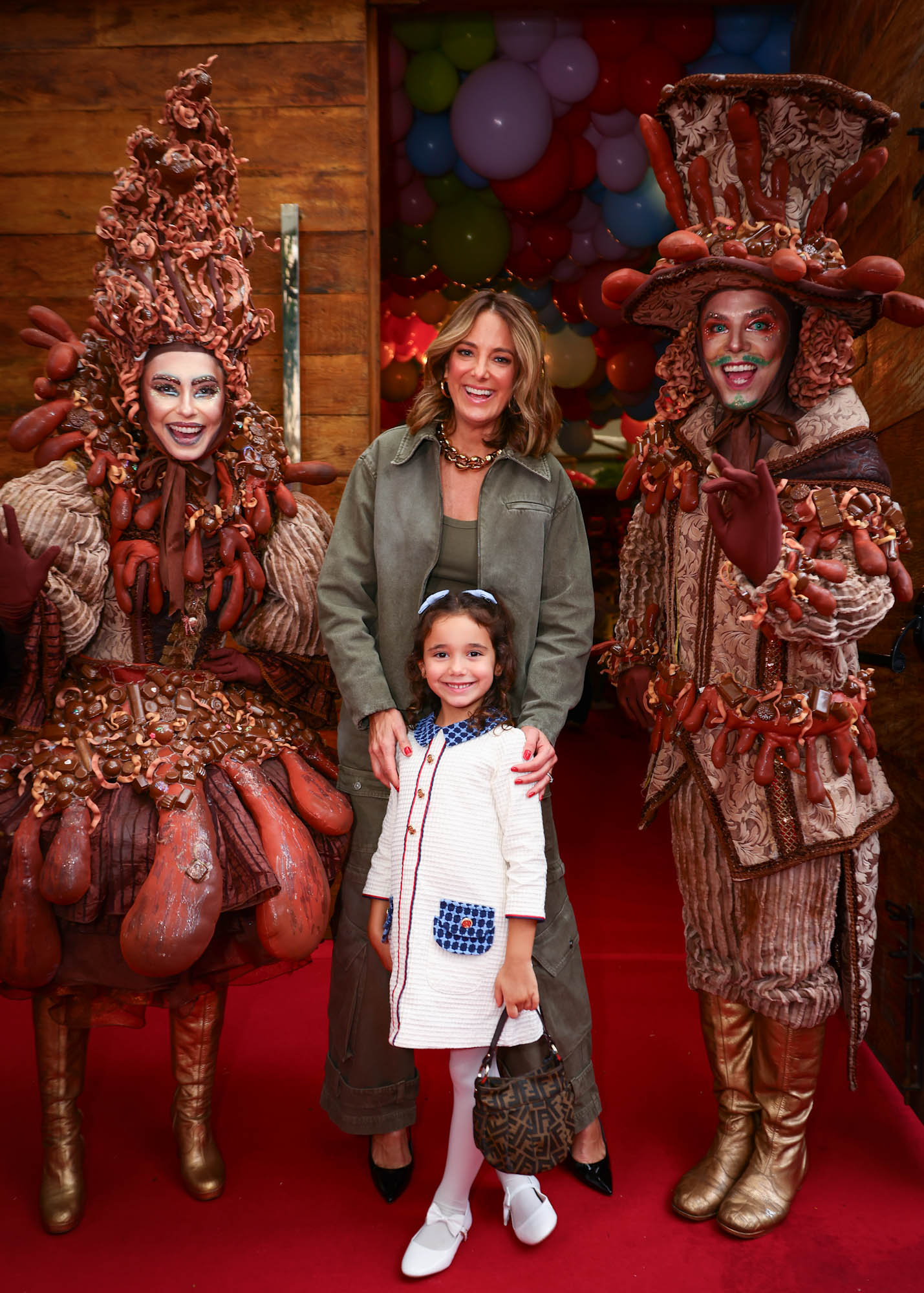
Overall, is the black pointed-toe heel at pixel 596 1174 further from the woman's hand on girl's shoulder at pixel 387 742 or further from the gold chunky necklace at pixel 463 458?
the gold chunky necklace at pixel 463 458

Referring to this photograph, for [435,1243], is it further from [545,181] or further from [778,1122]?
[545,181]

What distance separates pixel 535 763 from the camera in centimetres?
200

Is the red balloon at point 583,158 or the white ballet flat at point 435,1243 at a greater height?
the red balloon at point 583,158

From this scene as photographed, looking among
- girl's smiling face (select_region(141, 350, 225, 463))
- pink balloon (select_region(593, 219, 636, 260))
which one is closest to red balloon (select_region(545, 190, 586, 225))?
pink balloon (select_region(593, 219, 636, 260))

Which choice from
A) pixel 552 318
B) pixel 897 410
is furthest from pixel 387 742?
pixel 552 318

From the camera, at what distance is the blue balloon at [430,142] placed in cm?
429

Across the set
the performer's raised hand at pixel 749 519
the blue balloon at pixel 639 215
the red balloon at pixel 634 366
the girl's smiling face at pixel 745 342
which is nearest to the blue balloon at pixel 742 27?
the blue balloon at pixel 639 215

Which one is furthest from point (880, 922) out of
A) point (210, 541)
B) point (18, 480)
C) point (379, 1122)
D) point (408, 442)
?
point (18, 480)

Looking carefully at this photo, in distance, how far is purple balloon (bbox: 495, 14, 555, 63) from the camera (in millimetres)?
4027

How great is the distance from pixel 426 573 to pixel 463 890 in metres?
0.67

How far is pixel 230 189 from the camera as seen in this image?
7.49ft

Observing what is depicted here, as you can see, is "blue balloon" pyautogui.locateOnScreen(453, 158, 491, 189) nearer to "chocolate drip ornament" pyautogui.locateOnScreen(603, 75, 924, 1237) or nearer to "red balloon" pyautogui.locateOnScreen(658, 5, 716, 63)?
"red balloon" pyautogui.locateOnScreen(658, 5, 716, 63)

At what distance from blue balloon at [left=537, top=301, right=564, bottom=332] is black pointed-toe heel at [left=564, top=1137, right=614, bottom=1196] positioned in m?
4.13

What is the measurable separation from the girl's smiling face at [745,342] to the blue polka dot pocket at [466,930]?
45.3 inches
